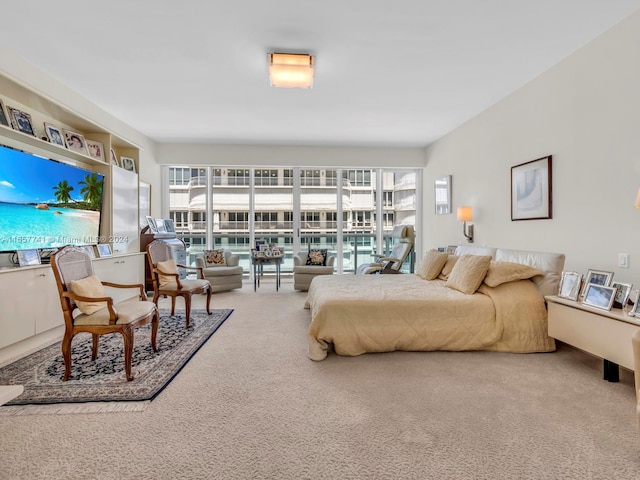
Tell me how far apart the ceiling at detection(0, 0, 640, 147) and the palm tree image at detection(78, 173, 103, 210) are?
1051 millimetres

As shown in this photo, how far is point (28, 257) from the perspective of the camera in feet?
9.82

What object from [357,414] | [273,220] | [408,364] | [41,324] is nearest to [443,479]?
[357,414]

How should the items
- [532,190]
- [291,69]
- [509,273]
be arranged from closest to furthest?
[509,273]
[291,69]
[532,190]

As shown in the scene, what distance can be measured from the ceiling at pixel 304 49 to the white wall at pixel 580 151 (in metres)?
0.22

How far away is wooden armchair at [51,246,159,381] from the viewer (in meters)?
2.32

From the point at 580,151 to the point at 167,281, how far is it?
4423 mm

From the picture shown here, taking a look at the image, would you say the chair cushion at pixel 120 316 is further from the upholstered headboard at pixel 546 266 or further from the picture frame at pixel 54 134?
the upholstered headboard at pixel 546 266

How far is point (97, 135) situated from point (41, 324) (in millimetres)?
2463

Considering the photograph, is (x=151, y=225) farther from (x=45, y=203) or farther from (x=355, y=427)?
(x=355, y=427)

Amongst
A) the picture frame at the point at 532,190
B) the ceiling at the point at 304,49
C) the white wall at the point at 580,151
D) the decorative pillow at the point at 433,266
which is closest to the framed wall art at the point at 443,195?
the white wall at the point at 580,151

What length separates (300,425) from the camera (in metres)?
1.79

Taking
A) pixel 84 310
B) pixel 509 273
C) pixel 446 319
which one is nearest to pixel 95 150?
pixel 84 310

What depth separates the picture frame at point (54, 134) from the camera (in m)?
3.38

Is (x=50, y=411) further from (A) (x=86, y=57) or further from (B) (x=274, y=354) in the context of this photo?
(A) (x=86, y=57)
